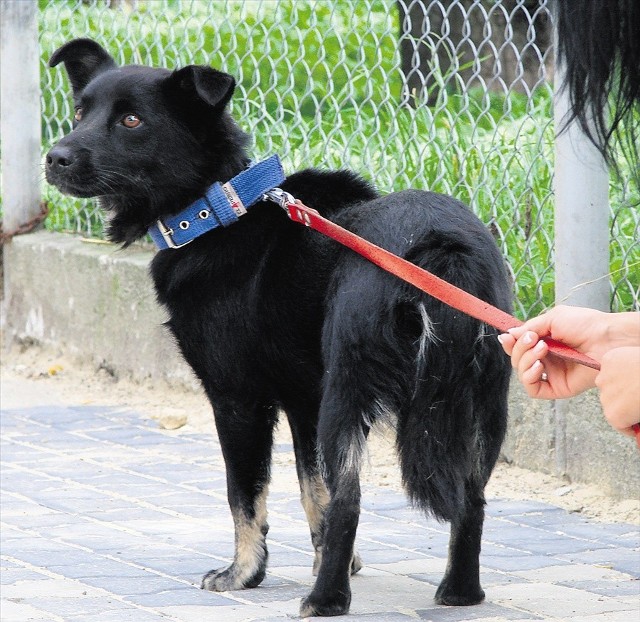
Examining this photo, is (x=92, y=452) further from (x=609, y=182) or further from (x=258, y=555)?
(x=609, y=182)

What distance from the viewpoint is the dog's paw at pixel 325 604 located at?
133 inches

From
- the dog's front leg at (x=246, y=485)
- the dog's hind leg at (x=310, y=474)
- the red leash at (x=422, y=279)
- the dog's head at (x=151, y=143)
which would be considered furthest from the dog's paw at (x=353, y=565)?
the dog's head at (x=151, y=143)

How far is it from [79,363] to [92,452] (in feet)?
5.21

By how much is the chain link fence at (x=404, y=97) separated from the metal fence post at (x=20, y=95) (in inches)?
7.1

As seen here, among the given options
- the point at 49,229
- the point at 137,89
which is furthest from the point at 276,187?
the point at 49,229

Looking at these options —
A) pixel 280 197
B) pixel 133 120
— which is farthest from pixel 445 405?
pixel 133 120

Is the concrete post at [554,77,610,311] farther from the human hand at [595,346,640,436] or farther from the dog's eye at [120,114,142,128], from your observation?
the human hand at [595,346,640,436]

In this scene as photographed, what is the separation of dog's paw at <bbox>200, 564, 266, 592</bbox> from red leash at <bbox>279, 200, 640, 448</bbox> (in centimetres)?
111

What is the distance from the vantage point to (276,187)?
3875 mm

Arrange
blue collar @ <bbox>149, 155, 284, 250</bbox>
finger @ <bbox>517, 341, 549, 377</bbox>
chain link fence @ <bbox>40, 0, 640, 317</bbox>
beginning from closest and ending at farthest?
finger @ <bbox>517, 341, 549, 377</bbox> < blue collar @ <bbox>149, 155, 284, 250</bbox> < chain link fence @ <bbox>40, 0, 640, 317</bbox>

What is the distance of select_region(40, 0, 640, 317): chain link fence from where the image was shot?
16.8 ft

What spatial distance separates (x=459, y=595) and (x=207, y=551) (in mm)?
1050

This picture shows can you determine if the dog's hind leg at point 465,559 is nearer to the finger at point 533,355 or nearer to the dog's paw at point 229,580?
the dog's paw at point 229,580

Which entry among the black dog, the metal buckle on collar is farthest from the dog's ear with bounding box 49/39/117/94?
the metal buckle on collar
